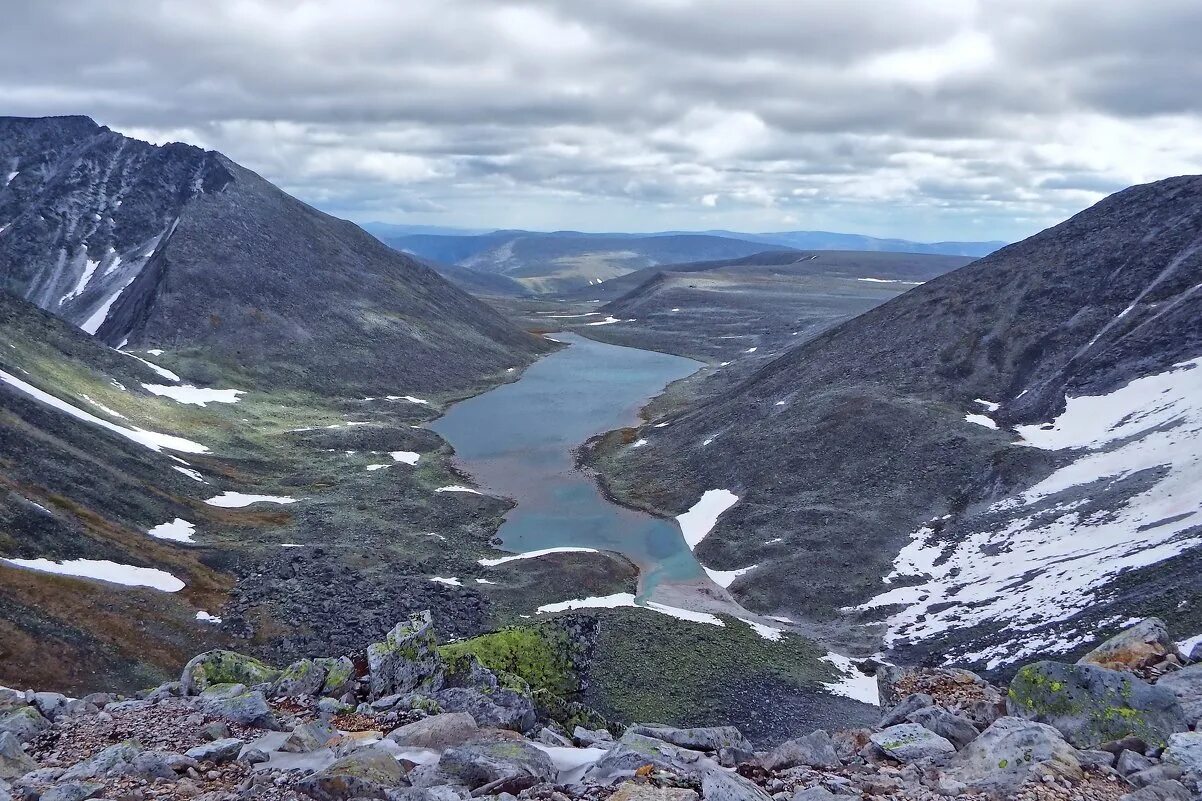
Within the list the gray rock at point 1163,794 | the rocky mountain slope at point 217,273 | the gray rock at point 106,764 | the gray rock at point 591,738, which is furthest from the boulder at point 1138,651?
the rocky mountain slope at point 217,273

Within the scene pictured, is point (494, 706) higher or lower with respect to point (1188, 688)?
lower

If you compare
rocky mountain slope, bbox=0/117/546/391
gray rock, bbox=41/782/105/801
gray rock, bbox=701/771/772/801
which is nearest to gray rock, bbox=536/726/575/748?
gray rock, bbox=701/771/772/801

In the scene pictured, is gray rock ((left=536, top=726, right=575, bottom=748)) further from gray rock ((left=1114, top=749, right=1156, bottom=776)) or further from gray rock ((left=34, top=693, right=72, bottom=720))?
gray rock ((left=34, top=693, right=72, bottom=720))

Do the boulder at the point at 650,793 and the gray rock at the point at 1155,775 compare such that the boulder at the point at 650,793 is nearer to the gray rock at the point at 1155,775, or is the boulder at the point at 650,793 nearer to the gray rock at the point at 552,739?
the gray rock at the point at 552,739

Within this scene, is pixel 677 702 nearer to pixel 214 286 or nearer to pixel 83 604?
pixel 83 604

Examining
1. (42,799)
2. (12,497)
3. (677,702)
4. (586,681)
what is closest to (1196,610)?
(677,702)

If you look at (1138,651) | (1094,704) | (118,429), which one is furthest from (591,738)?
(118,429)

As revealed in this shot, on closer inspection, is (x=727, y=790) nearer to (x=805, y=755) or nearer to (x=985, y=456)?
(x=805, y=755)
